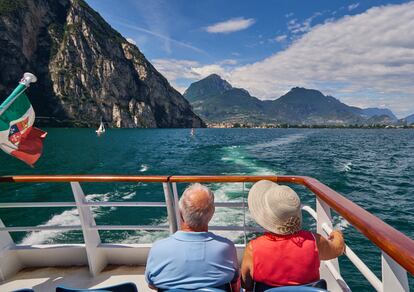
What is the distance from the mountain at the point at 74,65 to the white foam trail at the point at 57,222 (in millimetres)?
112598

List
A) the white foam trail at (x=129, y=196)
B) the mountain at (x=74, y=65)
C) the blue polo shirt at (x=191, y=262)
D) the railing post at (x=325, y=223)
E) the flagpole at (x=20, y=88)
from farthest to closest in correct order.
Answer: the mountain at (x=74, y=65)
the white foam trail at (x=129, y=196)
the flagpole at (x=20, y=88)
the railing post at (x=325, y=223)
the blue polo shirt at (x=191, y=262)

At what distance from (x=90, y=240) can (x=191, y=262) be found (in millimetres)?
2473

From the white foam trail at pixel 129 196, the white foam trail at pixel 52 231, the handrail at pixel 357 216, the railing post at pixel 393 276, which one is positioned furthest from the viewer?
the white foam trail at pixel 129 196

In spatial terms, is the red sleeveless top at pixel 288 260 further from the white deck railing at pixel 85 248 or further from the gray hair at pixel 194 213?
the white deck railing at pixel 85 248

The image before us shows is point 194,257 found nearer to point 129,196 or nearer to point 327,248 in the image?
point 327,248

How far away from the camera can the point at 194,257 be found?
1940mm

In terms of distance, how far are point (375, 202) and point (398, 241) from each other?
15.8 metres

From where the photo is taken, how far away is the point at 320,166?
26875 millimetres

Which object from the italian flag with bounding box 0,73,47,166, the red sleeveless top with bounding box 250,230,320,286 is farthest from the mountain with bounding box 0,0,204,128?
the red sleeveless top with bounding box 250,230,320,286

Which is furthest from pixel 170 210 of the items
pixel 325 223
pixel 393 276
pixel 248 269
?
pixel 393 276

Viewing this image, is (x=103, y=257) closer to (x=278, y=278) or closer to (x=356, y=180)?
(x=278, y=278)

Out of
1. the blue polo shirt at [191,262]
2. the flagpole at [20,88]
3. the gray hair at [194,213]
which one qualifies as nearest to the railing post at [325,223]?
the blue polo shirt at [191,262]

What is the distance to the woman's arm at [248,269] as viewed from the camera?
2051 mm

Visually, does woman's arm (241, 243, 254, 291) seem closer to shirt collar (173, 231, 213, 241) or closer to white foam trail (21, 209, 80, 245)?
shirt collar (173, 231, 213, 241)
